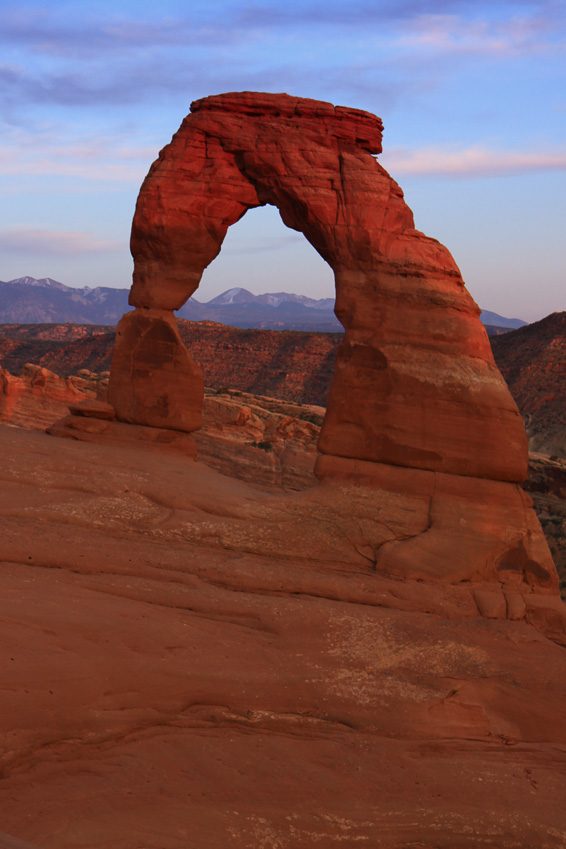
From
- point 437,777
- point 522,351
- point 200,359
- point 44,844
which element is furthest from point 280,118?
point 200,359

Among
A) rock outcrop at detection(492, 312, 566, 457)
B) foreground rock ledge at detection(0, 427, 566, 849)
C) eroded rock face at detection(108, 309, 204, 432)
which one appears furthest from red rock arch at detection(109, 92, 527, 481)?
rock outcrop at detection(492, 312, 566, 457)

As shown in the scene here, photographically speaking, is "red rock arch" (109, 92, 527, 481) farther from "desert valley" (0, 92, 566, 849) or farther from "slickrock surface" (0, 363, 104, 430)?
"slickrock surface" (0, 363, 104, 430)

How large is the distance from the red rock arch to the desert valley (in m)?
0.04

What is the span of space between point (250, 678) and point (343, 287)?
26.2 ft

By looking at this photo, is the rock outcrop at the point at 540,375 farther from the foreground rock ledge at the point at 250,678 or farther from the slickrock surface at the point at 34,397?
the foreground rock ledge at the point at 250,678

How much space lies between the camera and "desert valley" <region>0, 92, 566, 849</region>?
6328 mm

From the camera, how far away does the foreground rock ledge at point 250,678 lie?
239 inches

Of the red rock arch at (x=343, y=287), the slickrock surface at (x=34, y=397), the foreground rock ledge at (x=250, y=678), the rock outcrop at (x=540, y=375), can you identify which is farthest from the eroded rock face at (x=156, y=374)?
the rock outcrop at (x=540, y=375)

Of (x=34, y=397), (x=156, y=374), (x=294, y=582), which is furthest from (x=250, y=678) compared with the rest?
(x=34, y=397)

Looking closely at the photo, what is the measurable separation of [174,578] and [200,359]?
6404 centimetres

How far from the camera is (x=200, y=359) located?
7294cm

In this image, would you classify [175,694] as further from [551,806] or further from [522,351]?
[522,351]

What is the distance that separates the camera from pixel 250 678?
26.3ft

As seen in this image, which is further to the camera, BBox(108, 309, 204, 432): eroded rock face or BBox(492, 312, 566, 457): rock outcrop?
BBox(492, 312, 566, 457): rock outcrop
